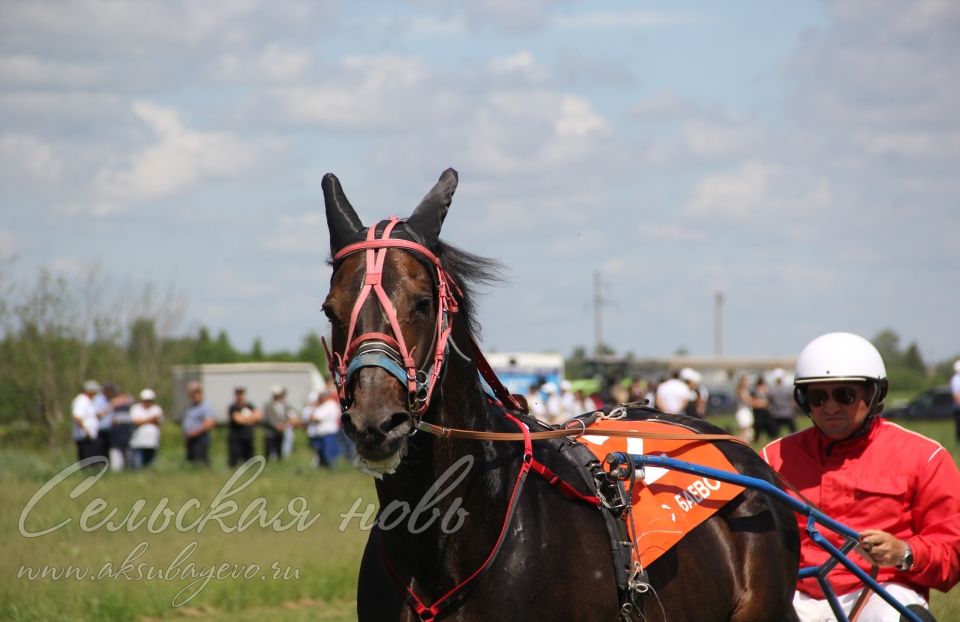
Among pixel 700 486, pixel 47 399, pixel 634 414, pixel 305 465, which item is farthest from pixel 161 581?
pixel 47 399

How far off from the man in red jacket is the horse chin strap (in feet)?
7.16

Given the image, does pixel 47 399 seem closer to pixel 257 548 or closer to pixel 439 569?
pixel 257 548

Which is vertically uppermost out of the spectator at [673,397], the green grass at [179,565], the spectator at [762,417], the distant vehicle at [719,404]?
the spectator at [673,397]

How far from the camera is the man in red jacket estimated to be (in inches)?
197

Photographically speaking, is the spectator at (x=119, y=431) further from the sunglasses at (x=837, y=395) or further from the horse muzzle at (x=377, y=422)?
the horse muzzle at (x=377, y=422)

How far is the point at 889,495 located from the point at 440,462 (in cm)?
240

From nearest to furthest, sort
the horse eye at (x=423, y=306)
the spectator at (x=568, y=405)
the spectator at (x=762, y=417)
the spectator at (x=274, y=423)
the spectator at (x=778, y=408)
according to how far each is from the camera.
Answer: the horse eye at (x=423, y=306) → the spectator at (x=274, y=423) → the spectator at (x=762, y=417) → the spectator at (x=778, y=408) → the spectator at (x=568, y=405)

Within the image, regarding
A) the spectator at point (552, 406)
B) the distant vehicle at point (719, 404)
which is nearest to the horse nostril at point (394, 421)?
the spectator at point (552, 406)

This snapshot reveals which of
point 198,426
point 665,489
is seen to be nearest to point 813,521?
point 665,489

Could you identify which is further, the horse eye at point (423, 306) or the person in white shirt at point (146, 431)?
the person in white shirt at point (146, 431)

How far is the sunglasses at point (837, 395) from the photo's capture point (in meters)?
5.19

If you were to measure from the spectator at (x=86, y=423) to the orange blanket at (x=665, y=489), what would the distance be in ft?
53.9

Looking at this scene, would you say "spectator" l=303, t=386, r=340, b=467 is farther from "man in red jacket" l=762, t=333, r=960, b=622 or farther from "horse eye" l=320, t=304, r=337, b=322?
"horse eye" l=320, t=304, r=337, b=322

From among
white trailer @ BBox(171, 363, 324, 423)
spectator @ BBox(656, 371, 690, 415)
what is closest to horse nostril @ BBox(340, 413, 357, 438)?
spectator @ BBox(656, 371, 690, 415)
